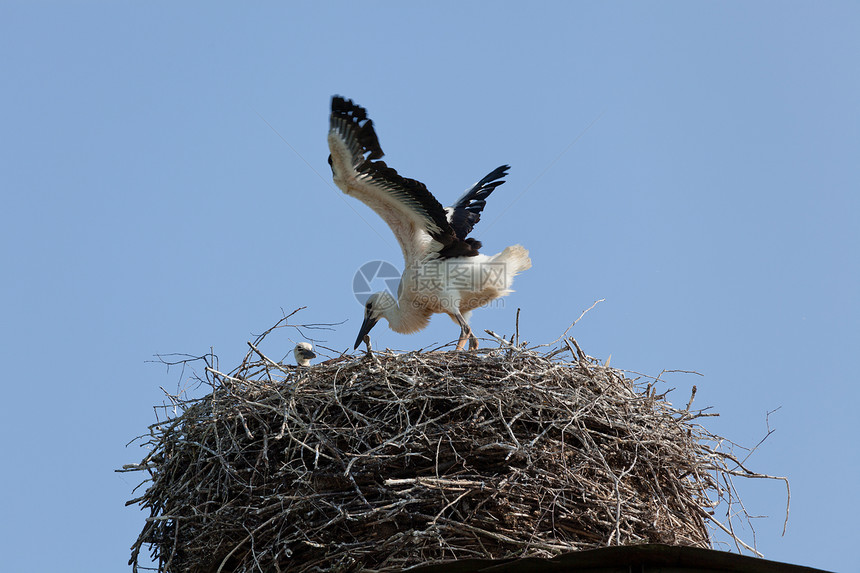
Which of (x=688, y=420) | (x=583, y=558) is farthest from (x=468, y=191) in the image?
(x=583, y=558)

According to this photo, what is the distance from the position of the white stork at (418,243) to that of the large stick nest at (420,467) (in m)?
1.49

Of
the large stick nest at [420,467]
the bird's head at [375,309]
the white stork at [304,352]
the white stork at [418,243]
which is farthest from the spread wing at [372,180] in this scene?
the large stick nest at [420,467]

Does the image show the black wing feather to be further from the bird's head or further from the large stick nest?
the large stick nest

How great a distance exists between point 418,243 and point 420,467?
112 inches

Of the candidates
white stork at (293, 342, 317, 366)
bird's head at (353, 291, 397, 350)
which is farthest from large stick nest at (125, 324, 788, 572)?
bird's head at (353, 291, 397, 350)

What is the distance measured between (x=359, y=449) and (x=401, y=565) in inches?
27.0

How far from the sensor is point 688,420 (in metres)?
5.49

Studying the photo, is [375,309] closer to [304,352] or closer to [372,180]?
[304,352]

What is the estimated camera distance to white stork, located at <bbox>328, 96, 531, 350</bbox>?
21.9ft

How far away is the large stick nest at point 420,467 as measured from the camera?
4.58 meters

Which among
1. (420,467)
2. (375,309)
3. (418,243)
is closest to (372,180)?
(418,243)

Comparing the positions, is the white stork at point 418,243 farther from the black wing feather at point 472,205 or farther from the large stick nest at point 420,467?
the large stick nest at point 420,467

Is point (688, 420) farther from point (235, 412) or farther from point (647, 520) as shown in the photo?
point (235, 412)

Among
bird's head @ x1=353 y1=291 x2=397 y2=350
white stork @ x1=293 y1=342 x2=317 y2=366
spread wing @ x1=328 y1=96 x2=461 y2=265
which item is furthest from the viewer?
bird's head @ x1=353 y1=291 x2=397 y2=350
